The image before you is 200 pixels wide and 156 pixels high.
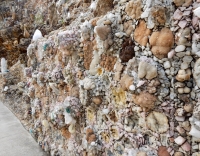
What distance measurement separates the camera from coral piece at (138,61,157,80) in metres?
1.23

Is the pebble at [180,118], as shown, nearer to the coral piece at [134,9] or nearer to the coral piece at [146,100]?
the coral piece at [146,100]

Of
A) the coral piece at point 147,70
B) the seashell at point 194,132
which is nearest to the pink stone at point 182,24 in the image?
the coral piece at point 147,70

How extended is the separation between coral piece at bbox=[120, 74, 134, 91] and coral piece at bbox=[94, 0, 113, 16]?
2.88 ft

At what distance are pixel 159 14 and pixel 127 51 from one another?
13.6 inches

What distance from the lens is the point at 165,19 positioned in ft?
3.86

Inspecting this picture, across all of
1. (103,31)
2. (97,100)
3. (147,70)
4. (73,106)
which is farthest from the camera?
(73,106)

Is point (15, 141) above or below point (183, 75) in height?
below

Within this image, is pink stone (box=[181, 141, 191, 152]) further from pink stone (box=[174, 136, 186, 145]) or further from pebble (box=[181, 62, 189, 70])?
pebble (box=[181, 62, 189, 70])

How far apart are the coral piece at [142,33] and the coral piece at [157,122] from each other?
0.44 meters

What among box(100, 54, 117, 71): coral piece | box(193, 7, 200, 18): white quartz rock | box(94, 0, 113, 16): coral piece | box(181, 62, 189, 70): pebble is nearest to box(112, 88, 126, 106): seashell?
box(100, 54, 117, 71): coral piece

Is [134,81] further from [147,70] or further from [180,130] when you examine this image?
[180,130]

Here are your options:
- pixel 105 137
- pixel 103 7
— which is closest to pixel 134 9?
pixel 103 7

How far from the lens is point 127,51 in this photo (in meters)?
1.44

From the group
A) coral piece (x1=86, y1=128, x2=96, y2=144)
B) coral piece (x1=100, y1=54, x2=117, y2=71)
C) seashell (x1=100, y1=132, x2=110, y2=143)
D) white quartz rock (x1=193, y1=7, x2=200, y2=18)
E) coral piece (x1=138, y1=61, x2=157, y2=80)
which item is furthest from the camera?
coral piece (x1=86, y1=128, x2=96, y2=144)
